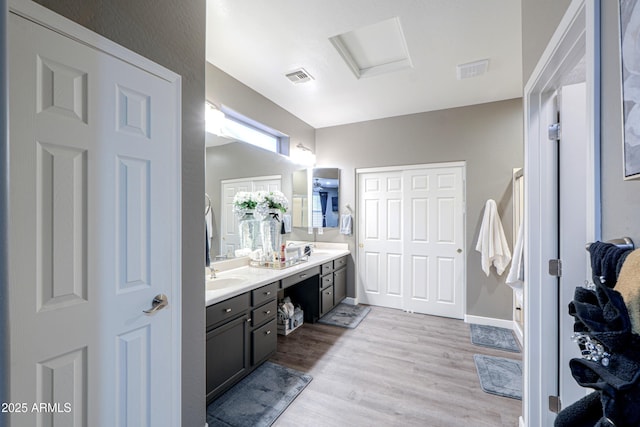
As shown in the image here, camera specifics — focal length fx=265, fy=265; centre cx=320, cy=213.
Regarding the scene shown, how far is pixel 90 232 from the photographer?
3.53 ft

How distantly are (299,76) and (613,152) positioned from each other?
2.50m

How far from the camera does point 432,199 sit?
3623 millimetres

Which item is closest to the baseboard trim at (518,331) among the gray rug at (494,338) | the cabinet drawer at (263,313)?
the gray rug at (494,338)

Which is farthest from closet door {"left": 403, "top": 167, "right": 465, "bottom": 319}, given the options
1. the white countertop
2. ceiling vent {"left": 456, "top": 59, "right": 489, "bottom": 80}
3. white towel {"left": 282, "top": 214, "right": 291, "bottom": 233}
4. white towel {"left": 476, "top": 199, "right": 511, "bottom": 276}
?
white towel {"left": 282, "top": 214, "right": 291, "bottom": 233}

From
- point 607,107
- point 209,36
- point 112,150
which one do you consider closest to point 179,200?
point 112,150

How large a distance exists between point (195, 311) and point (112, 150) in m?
0.94

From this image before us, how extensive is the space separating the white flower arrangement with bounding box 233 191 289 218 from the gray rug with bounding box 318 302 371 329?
5.09 feet

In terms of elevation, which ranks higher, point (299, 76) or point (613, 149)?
point (299, 76)

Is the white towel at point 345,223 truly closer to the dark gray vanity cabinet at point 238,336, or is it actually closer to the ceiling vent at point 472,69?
the dark gray vanity cabinet at point 238,336

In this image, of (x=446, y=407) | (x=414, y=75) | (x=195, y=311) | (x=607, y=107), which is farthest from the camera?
(x=414, y=75)

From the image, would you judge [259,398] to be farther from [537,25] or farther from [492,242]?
[492,242]

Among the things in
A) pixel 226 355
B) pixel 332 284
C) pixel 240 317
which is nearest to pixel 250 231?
pixel 240 317

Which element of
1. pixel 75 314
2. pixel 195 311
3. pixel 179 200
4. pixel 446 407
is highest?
pixel 179 200

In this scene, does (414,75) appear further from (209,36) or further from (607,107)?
(607,107)
